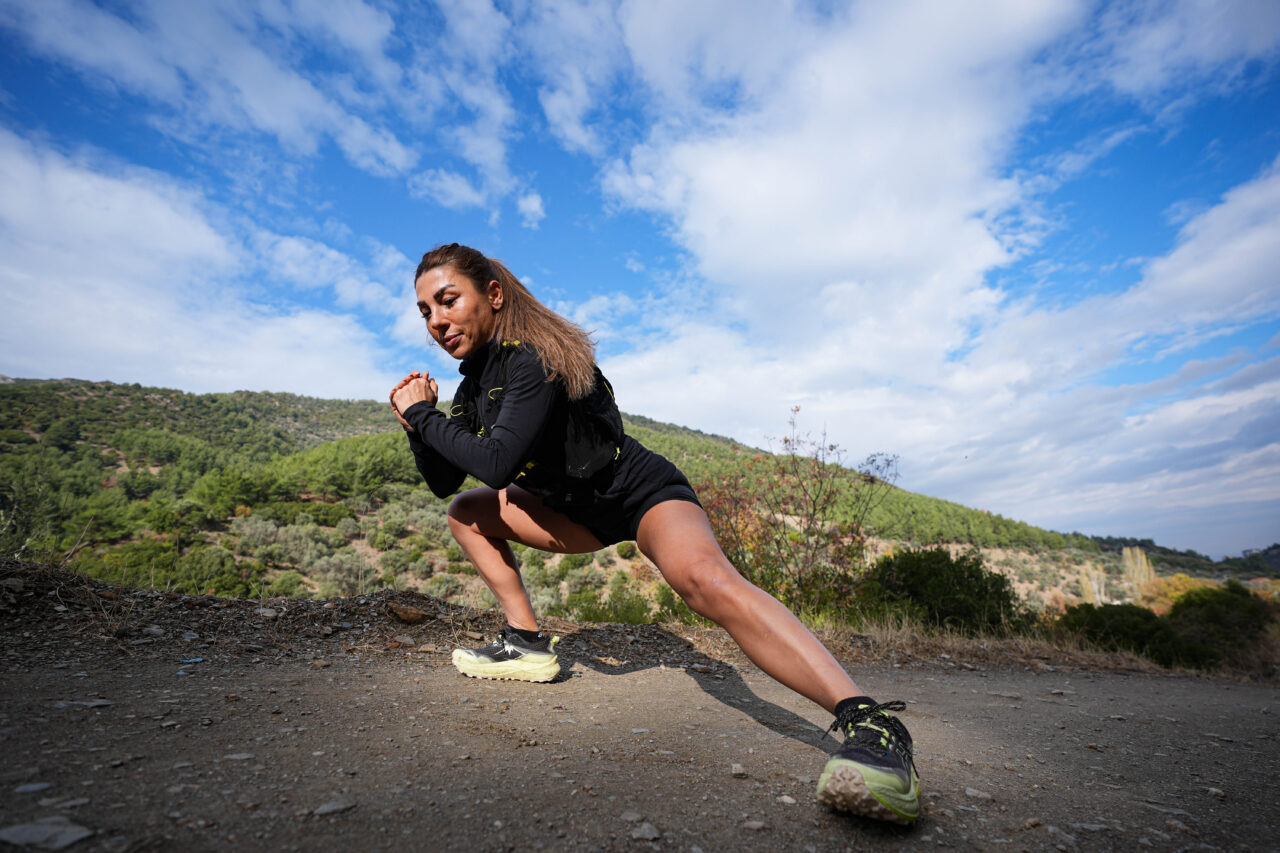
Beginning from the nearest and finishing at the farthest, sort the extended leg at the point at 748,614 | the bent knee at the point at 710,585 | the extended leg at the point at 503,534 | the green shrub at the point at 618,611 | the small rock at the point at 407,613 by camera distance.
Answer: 1. the extended leg at the point at 748,614
2. the bent knee at the point at 710,585
3. the extended leg at the point at 503,534
4. the small rock at the point at 407,613
5. the green shrub at the point at 618,611

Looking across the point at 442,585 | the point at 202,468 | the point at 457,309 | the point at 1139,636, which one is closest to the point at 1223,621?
the point at 1139,636

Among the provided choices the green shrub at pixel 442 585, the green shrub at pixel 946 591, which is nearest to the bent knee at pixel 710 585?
the green shrub at pixel 946 591

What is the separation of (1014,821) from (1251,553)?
6290cm

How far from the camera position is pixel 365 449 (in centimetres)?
3011

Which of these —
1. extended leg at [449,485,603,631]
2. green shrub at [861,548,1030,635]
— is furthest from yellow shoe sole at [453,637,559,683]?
green shrub at [861,548,1030,635]

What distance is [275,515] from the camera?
21.9 m

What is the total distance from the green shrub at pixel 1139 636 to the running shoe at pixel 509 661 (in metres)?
6.31

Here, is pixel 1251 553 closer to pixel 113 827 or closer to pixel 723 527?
pixel 723 527

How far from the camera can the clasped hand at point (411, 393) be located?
2236 millimetres

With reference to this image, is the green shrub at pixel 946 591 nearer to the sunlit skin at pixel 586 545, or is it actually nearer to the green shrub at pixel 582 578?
the sunlit skin at pixel 586 545

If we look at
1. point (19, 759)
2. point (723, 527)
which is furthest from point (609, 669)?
point (723, 527)

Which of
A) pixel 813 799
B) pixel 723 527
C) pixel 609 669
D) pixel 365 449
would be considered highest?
pixel 365 449

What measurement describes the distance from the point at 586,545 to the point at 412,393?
3.23ft

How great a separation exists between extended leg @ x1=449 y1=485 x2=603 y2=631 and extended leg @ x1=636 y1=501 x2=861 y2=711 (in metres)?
0.83
